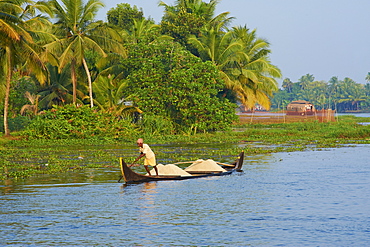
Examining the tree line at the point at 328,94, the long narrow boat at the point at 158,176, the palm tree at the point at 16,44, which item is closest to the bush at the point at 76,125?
the palm tree at the point at 16,44

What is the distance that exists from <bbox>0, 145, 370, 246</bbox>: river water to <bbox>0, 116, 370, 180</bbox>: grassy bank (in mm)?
2372

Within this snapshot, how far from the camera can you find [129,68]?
40844 millimetres

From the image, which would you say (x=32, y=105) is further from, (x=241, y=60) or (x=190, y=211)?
(x=190, y=211)

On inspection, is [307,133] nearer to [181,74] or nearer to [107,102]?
[181,74]

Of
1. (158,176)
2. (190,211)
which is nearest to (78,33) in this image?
(158,176)

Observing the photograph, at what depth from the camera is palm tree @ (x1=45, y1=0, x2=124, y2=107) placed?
116 ft

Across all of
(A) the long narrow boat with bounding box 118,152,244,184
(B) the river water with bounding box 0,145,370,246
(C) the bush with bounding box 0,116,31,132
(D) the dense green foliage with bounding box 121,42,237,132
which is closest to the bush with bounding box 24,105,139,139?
(C) the bush with bounding box 0,116,31,132

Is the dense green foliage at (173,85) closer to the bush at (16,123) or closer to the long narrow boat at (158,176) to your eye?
the bush at (16,123)

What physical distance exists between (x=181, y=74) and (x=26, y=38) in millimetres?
11961

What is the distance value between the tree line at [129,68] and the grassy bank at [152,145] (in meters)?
2.95

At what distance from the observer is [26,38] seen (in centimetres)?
2959

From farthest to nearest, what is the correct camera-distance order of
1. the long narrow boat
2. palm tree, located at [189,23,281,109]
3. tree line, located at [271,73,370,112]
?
1. tree line, located at [271,73,370,112]
2. palm tree, located at [189,23,281,109]
3. the long narrow boat

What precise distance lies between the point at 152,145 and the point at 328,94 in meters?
148

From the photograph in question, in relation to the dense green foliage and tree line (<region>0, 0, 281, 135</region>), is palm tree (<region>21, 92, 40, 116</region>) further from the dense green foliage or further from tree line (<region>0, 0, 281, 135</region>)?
the dense green foliage
